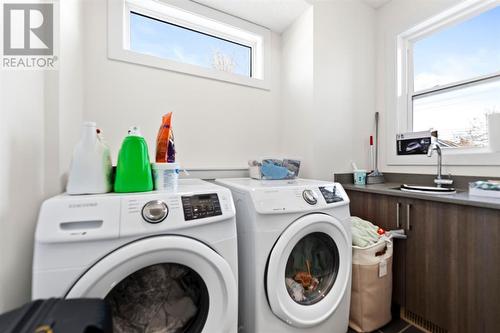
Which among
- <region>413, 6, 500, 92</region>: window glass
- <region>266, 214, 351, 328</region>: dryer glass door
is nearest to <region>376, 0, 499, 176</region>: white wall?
<region>413, 6, 500, 92</region>: window glass

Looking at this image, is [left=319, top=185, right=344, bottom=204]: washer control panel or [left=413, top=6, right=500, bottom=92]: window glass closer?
[left=319, top=185, right=344, bottom=204]: washer control panel

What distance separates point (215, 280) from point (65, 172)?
31.1 inches

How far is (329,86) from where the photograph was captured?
5.83 feet

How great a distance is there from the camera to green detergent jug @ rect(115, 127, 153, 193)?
852mm

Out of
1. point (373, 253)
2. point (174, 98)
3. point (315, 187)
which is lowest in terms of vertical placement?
point (373, 253)

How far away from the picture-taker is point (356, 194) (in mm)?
1646

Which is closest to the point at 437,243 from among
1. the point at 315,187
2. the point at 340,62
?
the point at 315,187

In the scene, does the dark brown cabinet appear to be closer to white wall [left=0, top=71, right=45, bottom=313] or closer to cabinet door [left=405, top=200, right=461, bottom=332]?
cabinet door [left=405, top=200, right=461, bottom=332]

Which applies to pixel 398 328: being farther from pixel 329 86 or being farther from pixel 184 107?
pixel 184 107

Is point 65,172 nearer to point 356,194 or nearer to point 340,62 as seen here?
point 356,194

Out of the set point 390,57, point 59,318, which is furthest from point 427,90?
point 59,318

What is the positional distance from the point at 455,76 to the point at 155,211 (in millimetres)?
2280

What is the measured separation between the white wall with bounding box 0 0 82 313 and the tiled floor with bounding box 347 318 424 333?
5.23 ft

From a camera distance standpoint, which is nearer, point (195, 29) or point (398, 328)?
point (398, 328)
